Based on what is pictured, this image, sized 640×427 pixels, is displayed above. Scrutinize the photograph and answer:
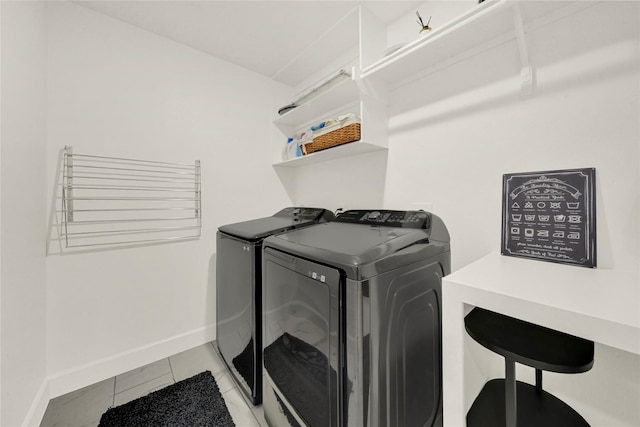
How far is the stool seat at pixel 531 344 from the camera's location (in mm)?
641

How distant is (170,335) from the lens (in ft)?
6.15

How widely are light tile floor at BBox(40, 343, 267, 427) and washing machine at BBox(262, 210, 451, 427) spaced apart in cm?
24

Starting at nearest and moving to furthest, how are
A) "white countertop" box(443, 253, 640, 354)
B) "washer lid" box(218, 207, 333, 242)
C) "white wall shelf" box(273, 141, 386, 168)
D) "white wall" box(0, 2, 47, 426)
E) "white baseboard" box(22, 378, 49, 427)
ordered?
"white countertop" box(443, 253, 640, 354)
"white wall" box(0, 2, 47, 426)
"white baseboard" box(22, 378, 49, 427)
"washer lid" box(218, 207, 333, 242)
"white wall shelf" box(273, 141, 386, 168)

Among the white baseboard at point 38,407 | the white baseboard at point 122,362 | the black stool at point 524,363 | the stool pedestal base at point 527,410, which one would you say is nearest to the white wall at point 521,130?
the black stool at point 524,363

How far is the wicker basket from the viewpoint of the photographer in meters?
1.59

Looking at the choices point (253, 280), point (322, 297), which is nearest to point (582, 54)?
point (322, 297)

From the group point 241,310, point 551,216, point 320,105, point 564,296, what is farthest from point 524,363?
point 320,105

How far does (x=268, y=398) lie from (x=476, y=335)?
1.05 m

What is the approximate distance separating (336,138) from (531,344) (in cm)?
145

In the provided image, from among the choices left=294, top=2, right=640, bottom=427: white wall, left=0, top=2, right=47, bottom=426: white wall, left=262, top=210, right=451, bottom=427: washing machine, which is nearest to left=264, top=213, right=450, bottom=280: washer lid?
left=262, top=210, right=451, bottom=427: washing machine

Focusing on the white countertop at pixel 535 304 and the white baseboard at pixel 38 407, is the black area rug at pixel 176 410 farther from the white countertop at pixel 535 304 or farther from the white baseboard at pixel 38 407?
the white countertop at pixel 535 304

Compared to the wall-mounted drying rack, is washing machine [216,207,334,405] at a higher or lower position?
lower

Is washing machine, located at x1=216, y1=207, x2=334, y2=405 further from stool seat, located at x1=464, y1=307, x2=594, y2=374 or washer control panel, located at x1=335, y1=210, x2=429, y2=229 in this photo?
stool seat, located at x1=464, y1=307, x2=594, y2=374

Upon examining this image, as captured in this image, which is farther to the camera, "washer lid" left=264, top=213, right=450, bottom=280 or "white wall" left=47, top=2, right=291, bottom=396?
"white wall" left=47, top=2, right=291, bottom=396
